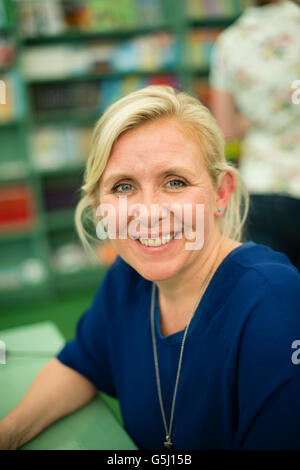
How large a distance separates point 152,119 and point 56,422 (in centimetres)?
71

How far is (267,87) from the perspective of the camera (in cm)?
122

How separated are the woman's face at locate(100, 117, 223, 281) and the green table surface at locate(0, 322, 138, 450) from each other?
0.36 metres

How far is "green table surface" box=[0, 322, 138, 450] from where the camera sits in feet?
3.01

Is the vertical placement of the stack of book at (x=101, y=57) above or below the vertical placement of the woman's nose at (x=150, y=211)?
above

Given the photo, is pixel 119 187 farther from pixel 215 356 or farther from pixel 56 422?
pixel 56 422

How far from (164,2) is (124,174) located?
3020 millimetres

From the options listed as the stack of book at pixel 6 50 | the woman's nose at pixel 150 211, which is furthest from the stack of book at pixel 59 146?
the woman's nose at pixel 150 211

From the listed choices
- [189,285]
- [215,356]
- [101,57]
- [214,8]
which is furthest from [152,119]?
[214,8]

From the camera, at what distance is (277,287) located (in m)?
0.77

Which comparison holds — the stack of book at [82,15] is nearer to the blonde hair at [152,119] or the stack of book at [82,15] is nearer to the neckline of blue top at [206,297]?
the blonde hair at [152,119]

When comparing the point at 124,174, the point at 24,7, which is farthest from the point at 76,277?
the point at 124,174

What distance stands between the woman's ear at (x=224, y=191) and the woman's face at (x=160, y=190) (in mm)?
26

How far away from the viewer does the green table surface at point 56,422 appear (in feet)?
3.01
